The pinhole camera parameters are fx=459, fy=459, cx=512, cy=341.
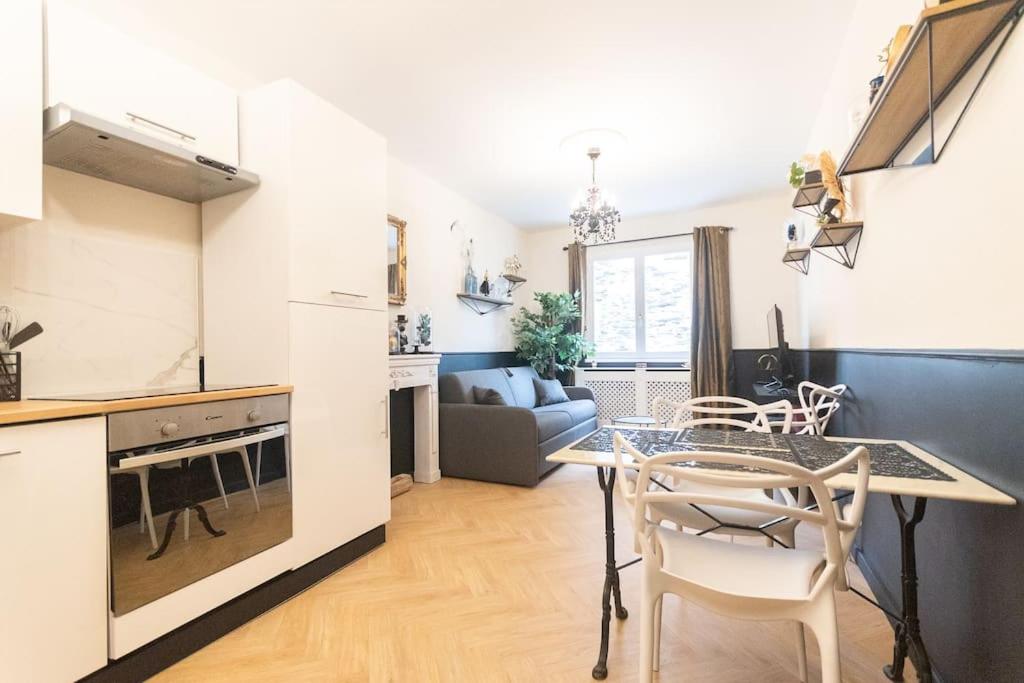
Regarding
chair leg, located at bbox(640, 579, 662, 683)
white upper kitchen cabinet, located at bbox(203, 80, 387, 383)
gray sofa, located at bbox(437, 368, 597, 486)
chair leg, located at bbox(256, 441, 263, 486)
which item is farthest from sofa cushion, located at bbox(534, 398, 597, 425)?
chair leg, located at bbox(640, 579, 662, 683)

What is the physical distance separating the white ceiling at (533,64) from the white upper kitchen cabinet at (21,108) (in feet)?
2.51

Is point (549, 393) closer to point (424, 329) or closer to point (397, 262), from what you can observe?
point (424, 329)

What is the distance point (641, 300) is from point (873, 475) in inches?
184

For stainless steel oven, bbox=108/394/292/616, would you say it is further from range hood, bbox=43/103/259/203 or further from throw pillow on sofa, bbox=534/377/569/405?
throw pillow on sofa, bbox=534/377/569/405

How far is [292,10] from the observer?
215cm

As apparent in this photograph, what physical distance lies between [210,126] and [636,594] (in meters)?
2.76

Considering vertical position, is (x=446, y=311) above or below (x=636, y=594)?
above

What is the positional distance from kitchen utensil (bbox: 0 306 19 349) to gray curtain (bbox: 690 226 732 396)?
17.4ft

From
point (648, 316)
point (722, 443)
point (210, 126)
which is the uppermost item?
point (210, 126)

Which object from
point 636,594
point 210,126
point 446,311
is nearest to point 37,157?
point 210,126

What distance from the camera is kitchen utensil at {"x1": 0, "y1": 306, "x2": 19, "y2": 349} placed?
5.39 ft

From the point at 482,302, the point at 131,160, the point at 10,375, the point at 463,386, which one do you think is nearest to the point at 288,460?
the point at 10,375

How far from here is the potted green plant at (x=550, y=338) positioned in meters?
5.42

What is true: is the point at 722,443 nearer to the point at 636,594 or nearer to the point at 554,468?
the point at 636,594
